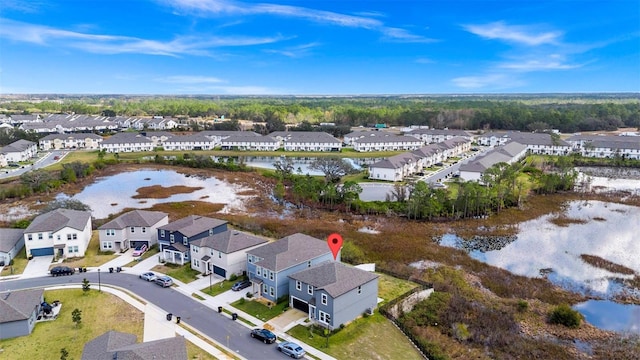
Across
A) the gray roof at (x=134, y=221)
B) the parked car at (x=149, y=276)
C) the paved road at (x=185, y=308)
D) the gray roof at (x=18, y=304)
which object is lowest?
the paved road at (x=185, y=308)

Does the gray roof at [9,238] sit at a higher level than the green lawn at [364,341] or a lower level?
higher

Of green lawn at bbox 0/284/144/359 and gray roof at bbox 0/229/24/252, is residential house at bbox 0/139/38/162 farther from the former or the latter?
green lawn at bbox 0/284/144/359

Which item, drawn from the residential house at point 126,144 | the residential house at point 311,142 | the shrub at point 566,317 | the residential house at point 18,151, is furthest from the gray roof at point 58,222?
the residential house at point 311,142

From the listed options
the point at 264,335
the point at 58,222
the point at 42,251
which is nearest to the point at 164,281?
the point at 264,335

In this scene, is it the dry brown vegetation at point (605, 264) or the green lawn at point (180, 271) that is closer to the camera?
the green lawn at point (180, 271)

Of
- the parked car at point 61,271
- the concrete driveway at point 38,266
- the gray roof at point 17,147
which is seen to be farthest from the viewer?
the gray roof at point 17,147

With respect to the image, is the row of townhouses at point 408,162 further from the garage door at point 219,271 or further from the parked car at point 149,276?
the parked car at point 149,276

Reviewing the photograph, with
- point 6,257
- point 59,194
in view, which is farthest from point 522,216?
point 59,194
